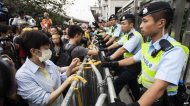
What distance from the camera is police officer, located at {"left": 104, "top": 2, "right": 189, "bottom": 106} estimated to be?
221 centimetres

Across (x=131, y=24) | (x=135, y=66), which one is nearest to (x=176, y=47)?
(x=135, y=66)

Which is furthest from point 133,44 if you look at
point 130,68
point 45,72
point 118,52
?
point 45,72

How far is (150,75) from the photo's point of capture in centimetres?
250

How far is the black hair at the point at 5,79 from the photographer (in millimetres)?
657

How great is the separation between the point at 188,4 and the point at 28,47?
2.45 metres

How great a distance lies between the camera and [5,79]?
660 millimetres

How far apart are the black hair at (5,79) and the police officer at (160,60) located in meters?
1.61

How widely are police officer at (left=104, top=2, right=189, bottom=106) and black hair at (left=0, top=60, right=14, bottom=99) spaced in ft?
5.28

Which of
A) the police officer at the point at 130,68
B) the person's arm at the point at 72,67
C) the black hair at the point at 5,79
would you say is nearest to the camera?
the black hair at the point at 5,79

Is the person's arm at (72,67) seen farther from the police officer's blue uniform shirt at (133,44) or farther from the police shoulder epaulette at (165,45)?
the police officer's blue uniform shirt at (133,44)

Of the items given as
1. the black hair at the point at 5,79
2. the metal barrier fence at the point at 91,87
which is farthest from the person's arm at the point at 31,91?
the black hair at the point at 5,79

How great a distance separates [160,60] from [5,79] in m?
1.87

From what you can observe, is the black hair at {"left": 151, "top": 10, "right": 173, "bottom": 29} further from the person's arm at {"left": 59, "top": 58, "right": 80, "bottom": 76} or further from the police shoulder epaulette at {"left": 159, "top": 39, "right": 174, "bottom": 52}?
the person's arm at {"left": 59, "top": 58, "right": 80, "bottom": 76}

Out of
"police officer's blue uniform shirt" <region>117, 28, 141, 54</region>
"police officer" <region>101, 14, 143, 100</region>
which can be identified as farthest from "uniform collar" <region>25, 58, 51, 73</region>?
"police officer's blue uniform shirt" <region>117, 28, 141, 54</region>
